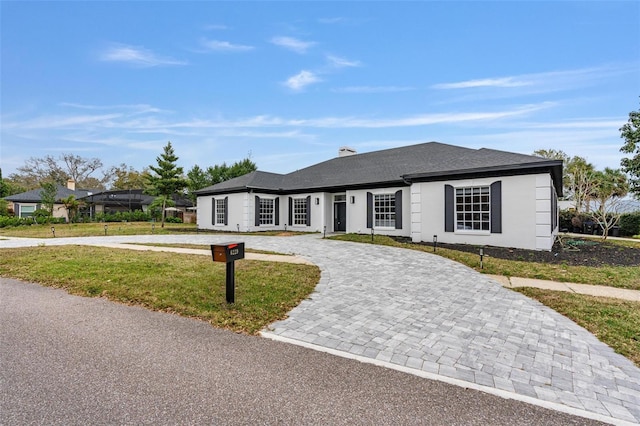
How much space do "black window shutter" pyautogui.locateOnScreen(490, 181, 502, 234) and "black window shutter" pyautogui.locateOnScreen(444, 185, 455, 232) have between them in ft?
4.78

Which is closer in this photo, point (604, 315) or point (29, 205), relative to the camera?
point (604, 315)

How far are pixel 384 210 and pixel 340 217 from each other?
3529 millimetres

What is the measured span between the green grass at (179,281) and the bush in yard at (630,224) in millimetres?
23920

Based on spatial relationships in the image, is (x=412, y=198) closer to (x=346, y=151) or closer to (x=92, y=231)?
(x=346, y=151)

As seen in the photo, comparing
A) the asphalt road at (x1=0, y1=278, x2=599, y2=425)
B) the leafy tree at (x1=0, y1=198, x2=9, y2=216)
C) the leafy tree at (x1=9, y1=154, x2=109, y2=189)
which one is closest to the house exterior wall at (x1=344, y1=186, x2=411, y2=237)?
the asphalt road at (x1=0, y1=278, x2=599, y2=425)

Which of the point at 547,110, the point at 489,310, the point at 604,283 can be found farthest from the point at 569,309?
the point at 547,110

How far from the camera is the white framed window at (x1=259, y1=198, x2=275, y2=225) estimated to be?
19.8m

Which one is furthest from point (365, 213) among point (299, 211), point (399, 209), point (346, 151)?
point (346, 151)

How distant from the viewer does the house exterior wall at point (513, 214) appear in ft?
34.7

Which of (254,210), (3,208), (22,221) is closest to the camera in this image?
(254,210)

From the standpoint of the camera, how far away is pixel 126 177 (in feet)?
160

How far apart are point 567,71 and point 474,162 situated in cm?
555

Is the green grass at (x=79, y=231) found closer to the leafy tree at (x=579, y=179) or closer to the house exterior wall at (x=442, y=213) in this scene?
the house exterior wall at (x=442, y=213)

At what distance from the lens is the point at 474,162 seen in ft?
40.4
